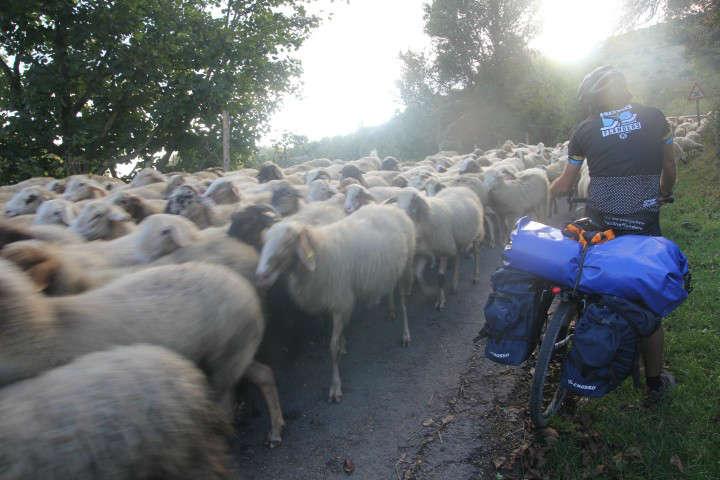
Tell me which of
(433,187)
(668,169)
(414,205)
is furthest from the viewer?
(433,187)

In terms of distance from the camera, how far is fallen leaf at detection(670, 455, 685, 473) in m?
3.10

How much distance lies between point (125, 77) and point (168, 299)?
1331 centimetres

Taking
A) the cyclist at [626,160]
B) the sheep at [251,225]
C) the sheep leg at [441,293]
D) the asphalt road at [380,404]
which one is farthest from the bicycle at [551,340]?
the sheep leg at [441,293]

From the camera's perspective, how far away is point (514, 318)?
10.8 ft

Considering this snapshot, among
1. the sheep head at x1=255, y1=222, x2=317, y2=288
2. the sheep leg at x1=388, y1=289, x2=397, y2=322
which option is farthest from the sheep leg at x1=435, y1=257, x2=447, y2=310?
the sheep head at x1=255, y1=222, x2=317, y2=288

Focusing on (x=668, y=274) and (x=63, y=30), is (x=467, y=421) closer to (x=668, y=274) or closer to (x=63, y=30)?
(x=668, y=274)

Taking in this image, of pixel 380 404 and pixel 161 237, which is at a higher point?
pixel 161 237

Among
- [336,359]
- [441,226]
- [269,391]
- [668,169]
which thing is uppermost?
[668,169]

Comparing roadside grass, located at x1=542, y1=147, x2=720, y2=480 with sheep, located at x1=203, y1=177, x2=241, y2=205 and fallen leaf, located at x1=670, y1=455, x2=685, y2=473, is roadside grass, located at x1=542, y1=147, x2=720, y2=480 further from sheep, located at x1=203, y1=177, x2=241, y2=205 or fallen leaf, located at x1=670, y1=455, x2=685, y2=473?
sheep, located at x1=203, y1=177, x2=241, y2=205

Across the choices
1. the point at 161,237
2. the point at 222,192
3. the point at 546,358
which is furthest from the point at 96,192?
the point at 546,358

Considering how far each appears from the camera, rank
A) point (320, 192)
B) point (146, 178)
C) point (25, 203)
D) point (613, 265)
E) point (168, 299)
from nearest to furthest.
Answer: point (613, 265), point (168, 299), point (25, 203), point (320, 192), point (146, 178)

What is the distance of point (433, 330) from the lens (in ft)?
19.0

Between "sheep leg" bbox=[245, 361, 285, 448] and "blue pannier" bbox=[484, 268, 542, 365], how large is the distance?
165cm

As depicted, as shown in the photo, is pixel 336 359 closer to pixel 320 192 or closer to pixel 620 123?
pixel 620 123
